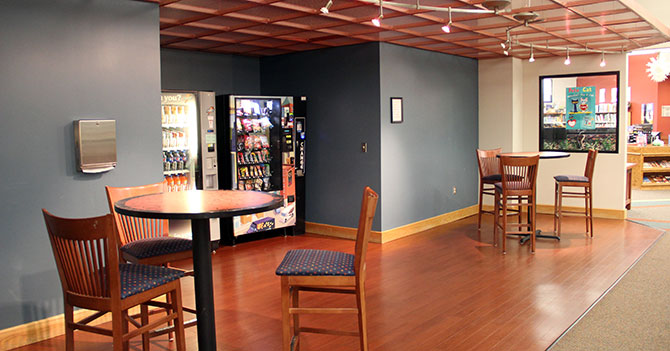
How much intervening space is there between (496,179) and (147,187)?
15.3 feet

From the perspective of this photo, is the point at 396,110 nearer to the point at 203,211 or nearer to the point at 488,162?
the point at 488,162

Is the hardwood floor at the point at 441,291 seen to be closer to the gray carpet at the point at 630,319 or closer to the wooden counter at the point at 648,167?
the gray carpet at the point at 630,319

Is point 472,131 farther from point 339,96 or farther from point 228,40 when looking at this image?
point 228,40

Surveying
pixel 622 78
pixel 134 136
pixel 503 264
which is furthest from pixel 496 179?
pixel 134 136

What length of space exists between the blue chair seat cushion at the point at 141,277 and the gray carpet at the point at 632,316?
2550mm

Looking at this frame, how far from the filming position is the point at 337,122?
753 cm

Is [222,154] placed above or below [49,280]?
above

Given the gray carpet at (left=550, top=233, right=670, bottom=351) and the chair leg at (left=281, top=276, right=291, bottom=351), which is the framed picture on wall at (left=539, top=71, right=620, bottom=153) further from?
the chair leg at (left=281, top=276, right=291, bottom=351)

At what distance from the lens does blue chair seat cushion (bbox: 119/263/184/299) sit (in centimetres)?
291

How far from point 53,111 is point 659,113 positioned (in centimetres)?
1412

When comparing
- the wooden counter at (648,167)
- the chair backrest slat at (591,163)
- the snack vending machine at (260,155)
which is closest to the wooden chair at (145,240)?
the snack vending machine at (260,155)

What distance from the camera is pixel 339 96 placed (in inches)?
294

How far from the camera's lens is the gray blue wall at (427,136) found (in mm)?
7242

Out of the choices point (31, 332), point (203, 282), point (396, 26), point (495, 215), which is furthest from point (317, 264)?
point (495, 215)
